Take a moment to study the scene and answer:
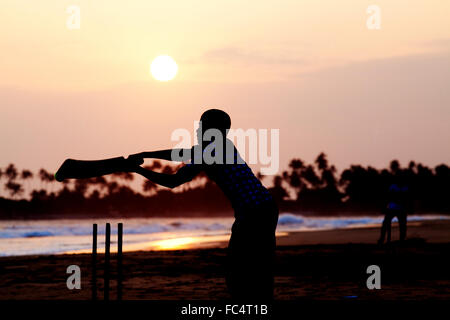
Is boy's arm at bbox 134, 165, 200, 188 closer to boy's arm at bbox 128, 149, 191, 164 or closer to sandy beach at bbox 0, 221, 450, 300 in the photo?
boy's arm at bbox 128, 149, 191, 164

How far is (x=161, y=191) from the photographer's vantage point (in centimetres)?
15788

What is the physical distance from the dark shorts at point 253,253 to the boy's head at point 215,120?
0.71m

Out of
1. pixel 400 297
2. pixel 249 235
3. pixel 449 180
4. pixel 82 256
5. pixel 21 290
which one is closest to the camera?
pixel 249 235

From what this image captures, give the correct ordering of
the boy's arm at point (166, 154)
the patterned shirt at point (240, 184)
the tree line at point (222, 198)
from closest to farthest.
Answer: the patterned shirt at point (240, 184)
the boy's arm at point (166, 154)
the tree line at point (222, 198)

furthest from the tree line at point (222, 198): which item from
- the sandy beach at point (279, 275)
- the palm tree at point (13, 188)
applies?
the sandy beach at point (279, 275)

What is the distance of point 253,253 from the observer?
591cm

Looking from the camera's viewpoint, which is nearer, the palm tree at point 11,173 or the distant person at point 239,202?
the distant person at point 239,202

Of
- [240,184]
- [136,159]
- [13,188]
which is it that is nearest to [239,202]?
[240,184]

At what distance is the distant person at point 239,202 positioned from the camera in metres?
5.79

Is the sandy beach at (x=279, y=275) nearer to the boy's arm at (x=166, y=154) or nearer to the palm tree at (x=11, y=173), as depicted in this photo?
the boy's arm at (x=166, y=154)

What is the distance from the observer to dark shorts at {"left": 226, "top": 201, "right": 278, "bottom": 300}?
19.1 ft

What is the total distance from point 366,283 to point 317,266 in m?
3.69
